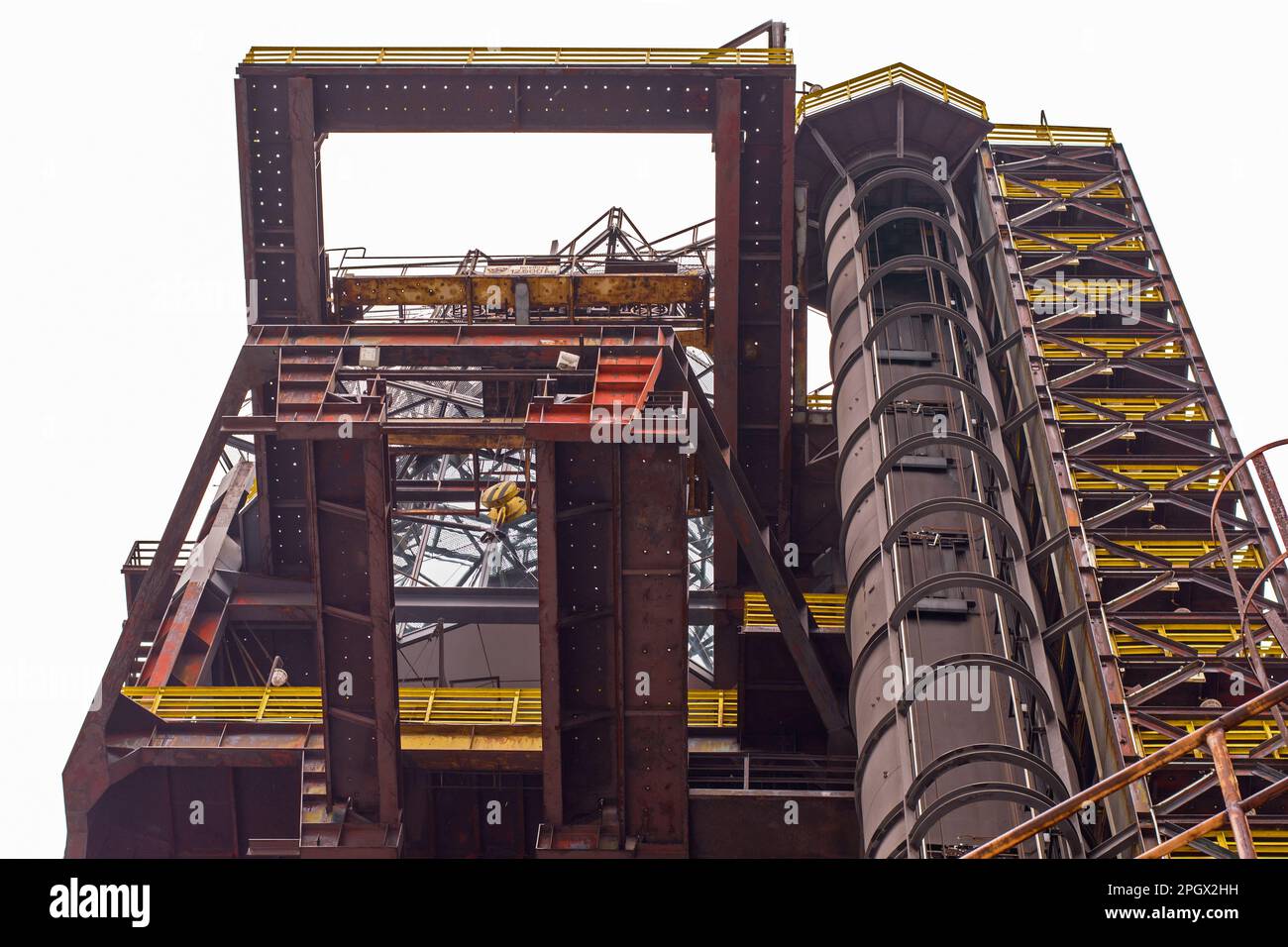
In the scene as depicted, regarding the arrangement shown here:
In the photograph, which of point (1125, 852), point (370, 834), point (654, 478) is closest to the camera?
point (1125, 852)

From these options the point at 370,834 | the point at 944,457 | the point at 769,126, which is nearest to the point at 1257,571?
the point at 944,457

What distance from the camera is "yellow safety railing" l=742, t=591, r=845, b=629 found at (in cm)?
2684

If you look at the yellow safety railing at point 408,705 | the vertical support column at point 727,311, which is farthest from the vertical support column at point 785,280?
the yellow safety railing at point 408,705

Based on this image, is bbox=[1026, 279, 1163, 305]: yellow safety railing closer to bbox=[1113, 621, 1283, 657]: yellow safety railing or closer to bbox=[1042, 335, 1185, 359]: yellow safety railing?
bbox=[1042, 335, 1185, 359]: yellow safety railing

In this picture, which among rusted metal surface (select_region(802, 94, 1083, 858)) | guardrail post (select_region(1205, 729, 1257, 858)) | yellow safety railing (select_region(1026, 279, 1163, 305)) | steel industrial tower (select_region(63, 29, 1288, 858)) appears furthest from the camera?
yellow safety railing (select_region(1026, 279, 1163, 305))

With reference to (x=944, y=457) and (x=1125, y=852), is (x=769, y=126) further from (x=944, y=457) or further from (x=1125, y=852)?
(x=1125, y=852)

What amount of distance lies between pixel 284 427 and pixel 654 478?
5.01 m

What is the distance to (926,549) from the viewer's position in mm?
22547

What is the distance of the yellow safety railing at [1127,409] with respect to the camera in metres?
25.9

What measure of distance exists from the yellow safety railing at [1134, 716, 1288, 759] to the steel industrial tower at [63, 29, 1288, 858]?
0.26 feet

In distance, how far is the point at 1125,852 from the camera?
1894cm

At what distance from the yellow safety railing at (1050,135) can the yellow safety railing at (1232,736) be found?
14.1 metres

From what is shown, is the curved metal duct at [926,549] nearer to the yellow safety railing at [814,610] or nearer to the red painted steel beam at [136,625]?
the yellow safety railing at [814,610]

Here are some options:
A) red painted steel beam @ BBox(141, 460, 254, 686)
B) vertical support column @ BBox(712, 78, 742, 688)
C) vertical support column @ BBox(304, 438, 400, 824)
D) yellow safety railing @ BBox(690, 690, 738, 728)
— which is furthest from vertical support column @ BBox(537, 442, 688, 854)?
red painted steel beam @ BBox(141, 460, 254, 686)
